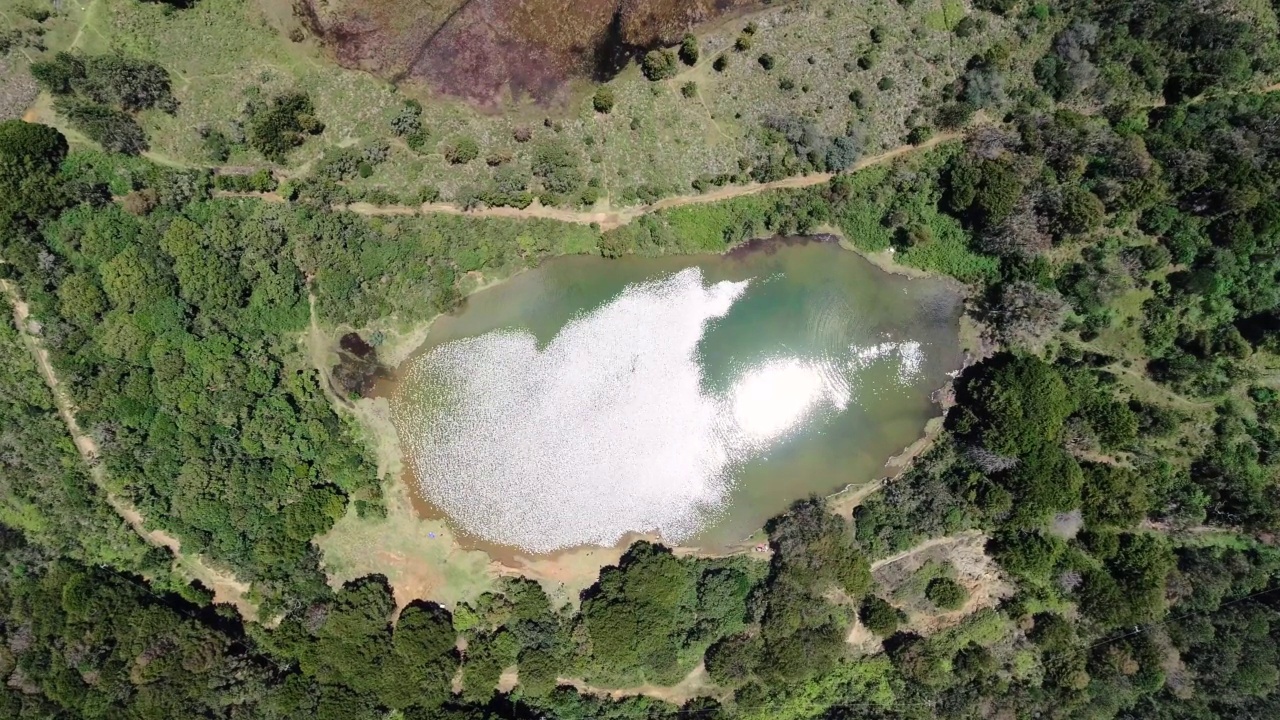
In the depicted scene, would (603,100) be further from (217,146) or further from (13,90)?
(13,90)

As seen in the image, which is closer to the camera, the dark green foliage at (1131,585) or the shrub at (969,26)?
the dark green foliage at (1131,585)

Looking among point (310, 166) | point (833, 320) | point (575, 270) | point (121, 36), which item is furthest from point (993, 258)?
point (121, 36)

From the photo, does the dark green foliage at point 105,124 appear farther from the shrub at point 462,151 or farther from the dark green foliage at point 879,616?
the dark green foliage at point 879,616

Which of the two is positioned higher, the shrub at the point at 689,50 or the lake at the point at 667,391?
the shrub at the point at 689,50

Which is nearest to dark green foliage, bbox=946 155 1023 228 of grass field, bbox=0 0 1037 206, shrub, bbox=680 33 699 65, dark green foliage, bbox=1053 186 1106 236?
dark green foliage, bbox=1053 186 1106 236

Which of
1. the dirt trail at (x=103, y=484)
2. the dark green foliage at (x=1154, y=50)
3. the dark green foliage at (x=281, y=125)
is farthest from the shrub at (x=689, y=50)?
the dirt trail at (x=103, y=484)

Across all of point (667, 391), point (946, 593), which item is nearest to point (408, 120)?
point (667, 391)
